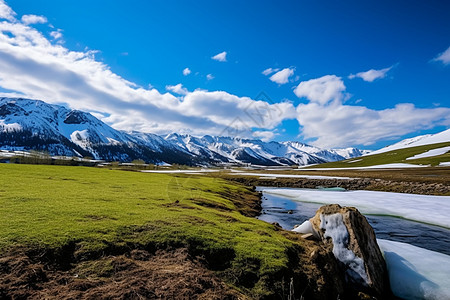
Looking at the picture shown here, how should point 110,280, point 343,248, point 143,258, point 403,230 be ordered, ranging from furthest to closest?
point 403,230
point 343,248
point 143,258
point 110,280

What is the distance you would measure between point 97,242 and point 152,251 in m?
2.70

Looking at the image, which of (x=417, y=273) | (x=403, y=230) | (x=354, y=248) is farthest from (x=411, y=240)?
(x=354, y=248)

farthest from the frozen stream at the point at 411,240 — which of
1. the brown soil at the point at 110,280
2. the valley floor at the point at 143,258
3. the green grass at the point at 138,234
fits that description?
the brown soil at the point at 110,280

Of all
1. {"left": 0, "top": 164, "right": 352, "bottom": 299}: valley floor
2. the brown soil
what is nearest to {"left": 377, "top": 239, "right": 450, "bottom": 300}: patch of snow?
{"left": 0, "top": 164, "right": 352, "bottom": 299}: valley floor

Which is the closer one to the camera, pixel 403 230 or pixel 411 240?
pixel 411 240

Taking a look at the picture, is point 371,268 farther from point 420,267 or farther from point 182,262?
point 182,262

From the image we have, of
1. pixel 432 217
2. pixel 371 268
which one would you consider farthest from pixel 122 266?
pixel 432 217

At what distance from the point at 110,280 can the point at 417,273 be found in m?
17.6

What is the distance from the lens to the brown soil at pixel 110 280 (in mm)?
8281

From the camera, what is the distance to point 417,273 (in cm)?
1448

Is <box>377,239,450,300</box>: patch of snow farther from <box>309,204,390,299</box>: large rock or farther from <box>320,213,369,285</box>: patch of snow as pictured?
<box>320,213,369,285</box>: patch of snow

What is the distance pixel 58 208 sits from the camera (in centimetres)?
1568

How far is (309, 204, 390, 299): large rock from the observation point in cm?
1308

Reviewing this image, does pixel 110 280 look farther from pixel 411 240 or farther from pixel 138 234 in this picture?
pixel 411 240
